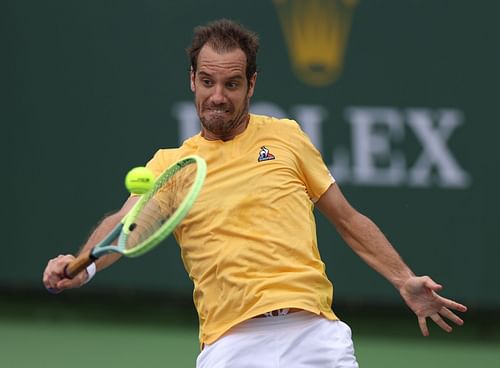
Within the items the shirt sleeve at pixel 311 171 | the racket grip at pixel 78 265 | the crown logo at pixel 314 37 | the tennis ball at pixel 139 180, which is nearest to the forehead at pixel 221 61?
the shirt sleeve at pixel 311 171

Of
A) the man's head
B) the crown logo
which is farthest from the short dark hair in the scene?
the crown logo

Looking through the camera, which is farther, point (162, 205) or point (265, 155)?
point (265, 155)

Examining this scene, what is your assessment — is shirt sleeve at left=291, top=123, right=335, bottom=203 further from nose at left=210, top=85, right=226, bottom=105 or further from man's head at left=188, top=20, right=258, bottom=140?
nose at left=210, top=85, right=226, bottom=105

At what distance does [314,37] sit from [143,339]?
89.6 inches

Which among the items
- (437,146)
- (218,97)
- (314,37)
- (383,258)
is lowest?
(383,258)

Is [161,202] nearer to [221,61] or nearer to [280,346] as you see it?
[221,61]

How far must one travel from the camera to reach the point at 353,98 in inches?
312

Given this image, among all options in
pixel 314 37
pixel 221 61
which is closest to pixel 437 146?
pixel 314 37

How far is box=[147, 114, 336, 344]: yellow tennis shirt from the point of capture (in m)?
4.44

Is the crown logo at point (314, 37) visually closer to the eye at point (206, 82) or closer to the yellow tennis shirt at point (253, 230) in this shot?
the yellow tennis shirt at point (253, 230)

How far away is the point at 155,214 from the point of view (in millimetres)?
4465

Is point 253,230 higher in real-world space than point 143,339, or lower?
higher

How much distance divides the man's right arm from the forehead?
570mm

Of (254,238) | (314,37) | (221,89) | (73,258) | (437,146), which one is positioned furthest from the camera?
(314,37)
